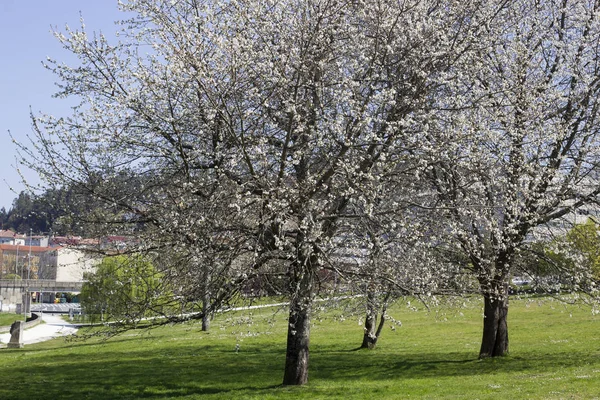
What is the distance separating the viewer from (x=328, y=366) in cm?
2277

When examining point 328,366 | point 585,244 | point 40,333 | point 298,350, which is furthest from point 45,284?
point 298,350

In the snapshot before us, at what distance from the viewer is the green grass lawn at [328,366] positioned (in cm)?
1628

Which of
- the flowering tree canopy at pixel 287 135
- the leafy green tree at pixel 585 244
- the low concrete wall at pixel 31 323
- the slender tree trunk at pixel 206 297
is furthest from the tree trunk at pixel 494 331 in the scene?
the low concrete wall at pixel 31 323

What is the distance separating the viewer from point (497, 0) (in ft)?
58.1

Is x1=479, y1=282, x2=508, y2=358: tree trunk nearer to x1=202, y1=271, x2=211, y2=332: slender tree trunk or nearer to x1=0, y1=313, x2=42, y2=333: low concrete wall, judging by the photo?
x1=202, y1=271, x2=211, y2=332: slender tree trunk

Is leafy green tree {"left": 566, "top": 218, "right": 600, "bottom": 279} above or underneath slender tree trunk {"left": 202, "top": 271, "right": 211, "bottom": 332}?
above

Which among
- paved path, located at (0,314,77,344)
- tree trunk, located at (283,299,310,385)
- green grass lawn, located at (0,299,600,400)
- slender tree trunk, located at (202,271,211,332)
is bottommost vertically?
paved path, located at (0,314,77,344)

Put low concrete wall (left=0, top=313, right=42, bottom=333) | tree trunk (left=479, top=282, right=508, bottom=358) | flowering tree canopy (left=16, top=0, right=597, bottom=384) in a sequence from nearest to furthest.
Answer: flowering tree canopy (left=16, top=0, right=597, bottom=384) → tree trunk (left=479, top=282, right=508, bottom=358) → low concrete wall (left=0, top=313, right=42, bottom=333)

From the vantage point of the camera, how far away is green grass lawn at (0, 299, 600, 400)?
53.4 feet

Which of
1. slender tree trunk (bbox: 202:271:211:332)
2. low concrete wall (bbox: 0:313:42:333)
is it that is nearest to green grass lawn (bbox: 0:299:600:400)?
slender tree trunk (bbox: 202:271:211:332)

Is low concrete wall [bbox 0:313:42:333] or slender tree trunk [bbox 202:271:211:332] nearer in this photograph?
slender tree trunk [bbox 202:271:211:332]

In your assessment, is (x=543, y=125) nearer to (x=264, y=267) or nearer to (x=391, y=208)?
(x=391, y=208)

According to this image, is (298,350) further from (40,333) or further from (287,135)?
(40,333)

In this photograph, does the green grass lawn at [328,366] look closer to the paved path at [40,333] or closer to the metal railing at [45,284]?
the paved path at [40,333]
